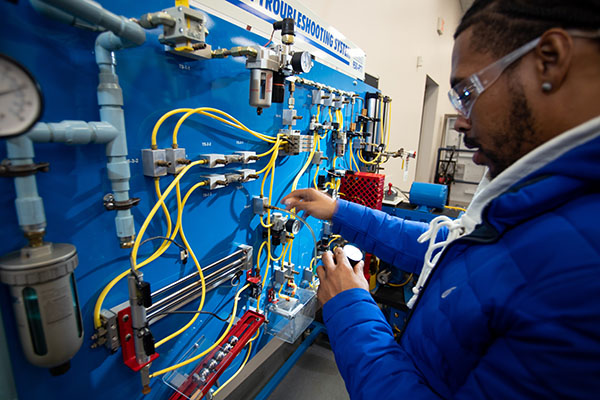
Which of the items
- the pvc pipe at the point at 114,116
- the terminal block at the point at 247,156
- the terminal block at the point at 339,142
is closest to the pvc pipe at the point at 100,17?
the pvc pipe at the point at 114,116

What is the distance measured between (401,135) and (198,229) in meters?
3.25

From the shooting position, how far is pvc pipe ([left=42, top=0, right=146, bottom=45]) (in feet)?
1.67

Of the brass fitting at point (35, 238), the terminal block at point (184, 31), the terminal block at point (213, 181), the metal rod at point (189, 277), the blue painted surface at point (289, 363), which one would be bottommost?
the blue painted surface at point (289, 363)

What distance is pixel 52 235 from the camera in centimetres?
64

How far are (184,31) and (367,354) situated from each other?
88cm

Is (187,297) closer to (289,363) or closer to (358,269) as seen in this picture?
(358,269)

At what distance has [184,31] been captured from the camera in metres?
0.71

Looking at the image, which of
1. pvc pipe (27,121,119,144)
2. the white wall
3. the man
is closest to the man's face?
the man

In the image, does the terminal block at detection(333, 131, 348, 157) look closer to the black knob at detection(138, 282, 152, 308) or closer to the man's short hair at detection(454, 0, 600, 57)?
the man's short hair at detection(454, 0, 600, 57)

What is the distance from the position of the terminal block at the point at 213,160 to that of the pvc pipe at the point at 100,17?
1.27 ft

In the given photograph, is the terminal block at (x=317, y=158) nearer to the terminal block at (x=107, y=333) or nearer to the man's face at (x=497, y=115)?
the man's face at (x=497, y=115)

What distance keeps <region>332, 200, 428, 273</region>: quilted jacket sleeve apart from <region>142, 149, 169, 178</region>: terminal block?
0.69m

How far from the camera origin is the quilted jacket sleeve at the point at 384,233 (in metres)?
1.11

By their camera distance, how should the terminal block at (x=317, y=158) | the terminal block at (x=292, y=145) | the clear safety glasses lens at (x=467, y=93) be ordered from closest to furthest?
the clear safety glasses lens at (x=467, y=93) < the terminal block at (x=292, y=145) < the terminal block at (x=317, y=158)
